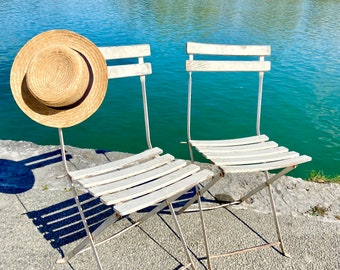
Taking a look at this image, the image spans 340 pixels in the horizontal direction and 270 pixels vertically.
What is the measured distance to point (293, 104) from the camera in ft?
28.7

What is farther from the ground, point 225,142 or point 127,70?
point 127,70

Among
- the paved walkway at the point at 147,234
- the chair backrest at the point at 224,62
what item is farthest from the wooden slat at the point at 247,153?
the paved walkway at the point at 147,234

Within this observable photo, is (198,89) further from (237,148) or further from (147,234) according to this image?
(147,234)

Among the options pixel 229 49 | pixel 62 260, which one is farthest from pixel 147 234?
pixel 229 49

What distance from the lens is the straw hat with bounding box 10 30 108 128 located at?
9.45 feet

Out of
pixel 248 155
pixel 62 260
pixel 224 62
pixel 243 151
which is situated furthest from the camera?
pixel 224 62

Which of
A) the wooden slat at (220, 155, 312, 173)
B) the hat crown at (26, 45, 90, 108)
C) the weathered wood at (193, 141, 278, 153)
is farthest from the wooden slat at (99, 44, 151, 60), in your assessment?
the wooden slat at (220, 155, 312, 173)

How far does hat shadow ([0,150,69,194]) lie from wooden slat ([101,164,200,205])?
174 cm

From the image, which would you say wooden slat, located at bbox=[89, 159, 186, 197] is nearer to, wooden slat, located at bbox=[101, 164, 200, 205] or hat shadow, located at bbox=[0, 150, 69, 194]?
wooden slat, located at bbox=[101, 164, 200, 205]

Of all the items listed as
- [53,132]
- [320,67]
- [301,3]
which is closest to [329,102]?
[320,67]

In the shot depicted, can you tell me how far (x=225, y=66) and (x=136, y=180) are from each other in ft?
5.23

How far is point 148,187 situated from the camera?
2.67 m

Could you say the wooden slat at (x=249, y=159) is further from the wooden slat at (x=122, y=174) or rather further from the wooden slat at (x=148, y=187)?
the wooden slat at (x=122, y=174)

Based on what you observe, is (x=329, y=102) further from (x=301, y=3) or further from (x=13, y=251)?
(x=301, y=3)
